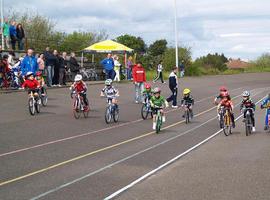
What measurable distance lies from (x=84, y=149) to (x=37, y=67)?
1231 cm

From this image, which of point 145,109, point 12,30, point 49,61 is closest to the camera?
point 145,109

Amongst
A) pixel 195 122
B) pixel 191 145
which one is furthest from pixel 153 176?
pixel 195 122

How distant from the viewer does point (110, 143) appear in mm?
15750

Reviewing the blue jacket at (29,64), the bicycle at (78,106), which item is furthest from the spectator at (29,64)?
the bicycle at (78,106)

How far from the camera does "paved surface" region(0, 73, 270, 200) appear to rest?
1009 cm

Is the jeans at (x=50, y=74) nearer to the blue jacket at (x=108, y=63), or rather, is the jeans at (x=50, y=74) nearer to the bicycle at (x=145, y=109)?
the blue jacket at (x=108, y=63)

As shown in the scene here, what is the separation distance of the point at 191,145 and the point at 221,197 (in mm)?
6564

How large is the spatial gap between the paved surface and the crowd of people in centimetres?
192

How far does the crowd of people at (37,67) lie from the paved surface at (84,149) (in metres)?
1.92

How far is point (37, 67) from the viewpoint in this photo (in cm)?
2622

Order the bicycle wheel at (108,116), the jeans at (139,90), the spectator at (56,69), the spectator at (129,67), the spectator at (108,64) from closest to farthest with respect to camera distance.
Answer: the bicycle wheel at (108,116) → the jeans at (139,90) → the spectator at (56,69) → the spectator at (108,64) → the spectator at (129,67)

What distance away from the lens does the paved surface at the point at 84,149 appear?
10.1m

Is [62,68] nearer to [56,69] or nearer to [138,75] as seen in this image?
[56,69]

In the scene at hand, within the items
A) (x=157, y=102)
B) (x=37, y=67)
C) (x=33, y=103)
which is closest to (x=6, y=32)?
(x=37, y=67)
